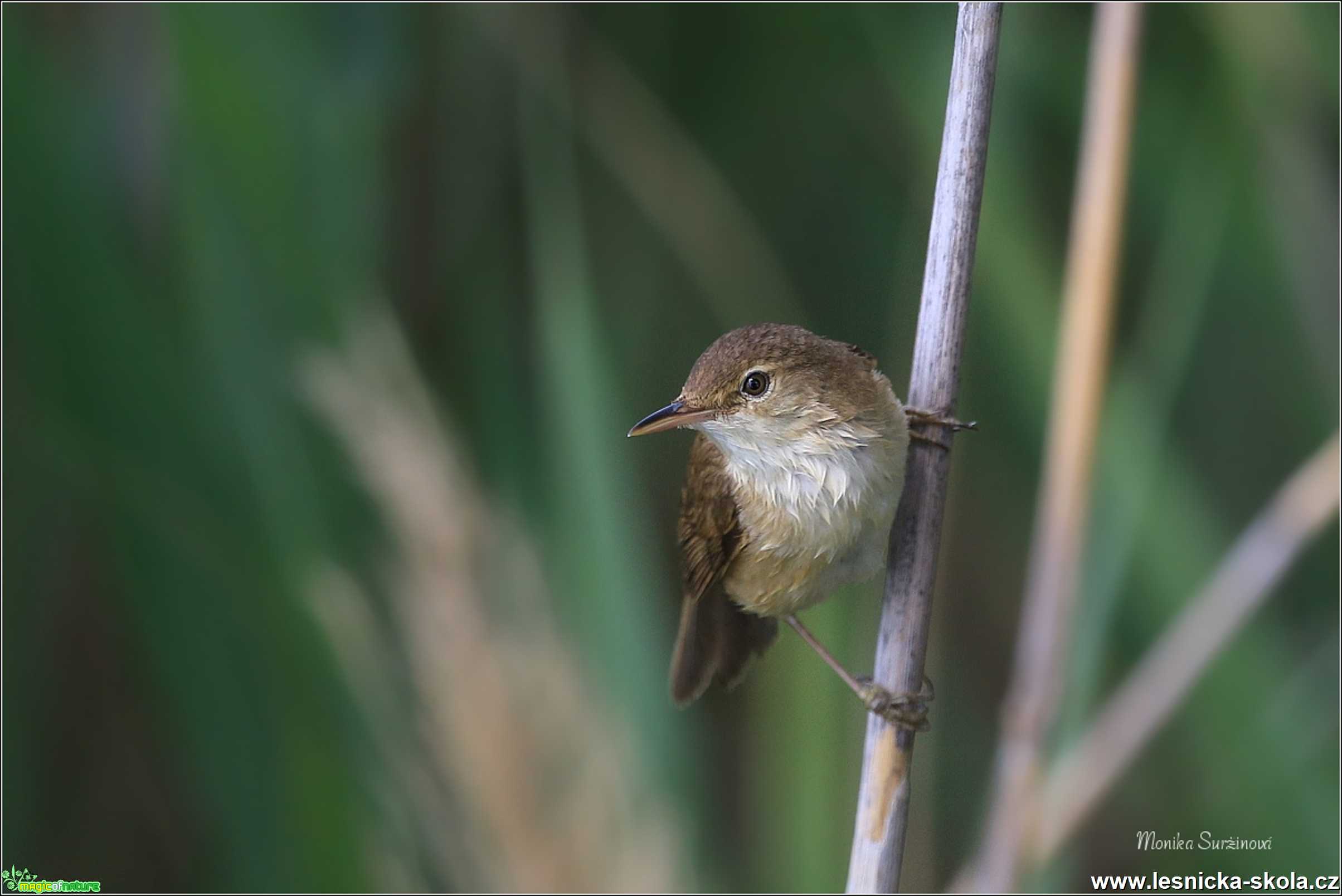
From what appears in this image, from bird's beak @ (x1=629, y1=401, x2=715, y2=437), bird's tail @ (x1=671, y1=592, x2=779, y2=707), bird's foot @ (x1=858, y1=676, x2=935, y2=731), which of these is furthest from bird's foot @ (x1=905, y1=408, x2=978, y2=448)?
bird's tail @ (x1=671, y1=592, x2=779, y2=707)

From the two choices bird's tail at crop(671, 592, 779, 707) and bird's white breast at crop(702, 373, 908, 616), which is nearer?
bird's white breast at crop(702, 373, 908, 616)

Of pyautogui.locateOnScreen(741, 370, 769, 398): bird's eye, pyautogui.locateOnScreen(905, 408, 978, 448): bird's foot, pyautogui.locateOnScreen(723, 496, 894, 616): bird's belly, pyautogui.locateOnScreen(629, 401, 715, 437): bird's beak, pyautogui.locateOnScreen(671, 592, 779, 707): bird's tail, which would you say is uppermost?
pyautogui.locateOnScreen(741, 370, 769, 398): bird's eye

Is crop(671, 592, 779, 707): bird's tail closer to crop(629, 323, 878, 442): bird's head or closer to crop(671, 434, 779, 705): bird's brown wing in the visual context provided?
crop(671, 434, 779, 705): bird's brown wing

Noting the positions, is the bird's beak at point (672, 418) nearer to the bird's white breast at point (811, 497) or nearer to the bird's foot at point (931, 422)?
the bird's white breast at point (811, 497)

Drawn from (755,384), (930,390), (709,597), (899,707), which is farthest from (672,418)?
(709,597)

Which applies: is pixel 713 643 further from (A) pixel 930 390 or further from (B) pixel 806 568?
(A) pixel 930 390

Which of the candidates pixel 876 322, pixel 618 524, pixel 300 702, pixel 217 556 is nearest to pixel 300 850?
pixel 300 702
